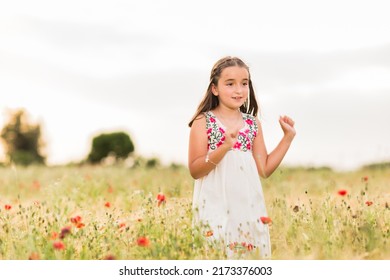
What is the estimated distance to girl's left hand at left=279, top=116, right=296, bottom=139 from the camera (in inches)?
153

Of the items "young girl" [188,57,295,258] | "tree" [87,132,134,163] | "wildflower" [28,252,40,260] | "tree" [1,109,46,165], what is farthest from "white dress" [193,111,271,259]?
"tree" [1,109,46,165]

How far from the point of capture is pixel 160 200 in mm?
3844

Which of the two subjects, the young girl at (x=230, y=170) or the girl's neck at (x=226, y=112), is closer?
the young girl at (x=230, y=170)

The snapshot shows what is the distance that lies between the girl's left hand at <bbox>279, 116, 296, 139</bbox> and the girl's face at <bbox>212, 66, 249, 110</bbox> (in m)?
0.32

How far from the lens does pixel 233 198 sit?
3.77 metres

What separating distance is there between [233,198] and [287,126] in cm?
61

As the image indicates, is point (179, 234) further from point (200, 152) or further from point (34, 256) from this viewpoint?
point (34, 256)

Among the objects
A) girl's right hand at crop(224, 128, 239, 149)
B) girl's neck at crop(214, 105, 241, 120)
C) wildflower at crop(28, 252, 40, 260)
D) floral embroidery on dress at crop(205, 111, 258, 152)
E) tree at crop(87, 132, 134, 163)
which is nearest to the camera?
wildflower at crop(28, 252, 40, 260)

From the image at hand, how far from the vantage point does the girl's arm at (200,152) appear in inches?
143

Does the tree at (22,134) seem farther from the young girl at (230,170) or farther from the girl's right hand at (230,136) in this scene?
the girl's right hand at (230,136)

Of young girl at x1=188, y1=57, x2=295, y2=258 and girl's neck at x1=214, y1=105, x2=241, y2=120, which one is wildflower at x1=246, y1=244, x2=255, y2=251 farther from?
girl's neck at x1=214, y1=105, x2=241, y2=120

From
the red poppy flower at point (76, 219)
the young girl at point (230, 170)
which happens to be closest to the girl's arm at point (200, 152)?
the young girl at point (230, 170)

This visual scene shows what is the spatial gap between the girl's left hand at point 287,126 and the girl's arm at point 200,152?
366mm

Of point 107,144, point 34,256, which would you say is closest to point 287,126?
point 34,256
